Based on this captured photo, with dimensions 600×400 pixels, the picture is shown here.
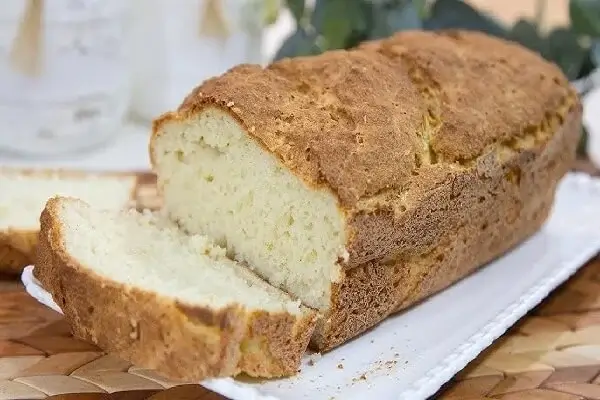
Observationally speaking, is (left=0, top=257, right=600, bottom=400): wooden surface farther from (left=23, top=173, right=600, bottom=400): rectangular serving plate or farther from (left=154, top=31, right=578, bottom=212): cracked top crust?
(left=154, top=31, right=578, bottom=212): cracked top crust

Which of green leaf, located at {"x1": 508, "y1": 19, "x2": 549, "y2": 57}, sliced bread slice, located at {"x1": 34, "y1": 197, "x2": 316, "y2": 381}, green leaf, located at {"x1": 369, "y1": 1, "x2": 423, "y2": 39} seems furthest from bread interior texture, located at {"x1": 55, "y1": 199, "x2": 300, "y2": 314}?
green leaf, located at {"x1": 508, "y1": 19, "x2": 549, "y2": 57}

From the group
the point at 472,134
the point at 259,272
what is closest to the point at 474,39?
the point at 472,134

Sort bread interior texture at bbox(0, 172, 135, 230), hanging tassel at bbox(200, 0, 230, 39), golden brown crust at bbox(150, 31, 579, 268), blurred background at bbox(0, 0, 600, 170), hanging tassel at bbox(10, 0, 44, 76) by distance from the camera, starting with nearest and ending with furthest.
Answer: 1. golden brown crust at bbox(150, 31, 579, 268)
2. bread interior texture at bbox(0, 172, 135, 230)
3. hanging tassel at bbox(10, 0, 44, 76)
4. blurred background at bbox(0, 0, 600, 170)
5. hanging tassel at bbox(200, 0, 230, 39)

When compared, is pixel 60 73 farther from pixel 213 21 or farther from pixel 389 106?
pixel 389 106

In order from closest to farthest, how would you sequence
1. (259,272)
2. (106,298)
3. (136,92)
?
(106,298) → (259,272) → (136,92)

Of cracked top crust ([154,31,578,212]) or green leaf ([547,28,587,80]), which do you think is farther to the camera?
green leaf ([547,28,587,80])

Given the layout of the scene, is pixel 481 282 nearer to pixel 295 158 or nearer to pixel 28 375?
pixel 295 158

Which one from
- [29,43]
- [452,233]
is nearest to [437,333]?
[452,233]
